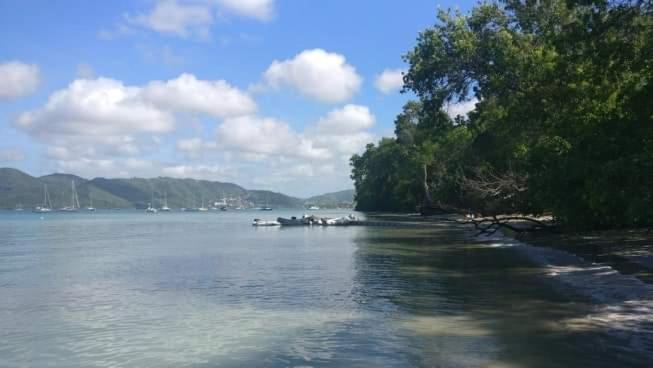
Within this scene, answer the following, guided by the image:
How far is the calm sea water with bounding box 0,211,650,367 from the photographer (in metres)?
12.0

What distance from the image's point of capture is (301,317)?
53.3 ft

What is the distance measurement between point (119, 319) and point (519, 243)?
28.8 meters

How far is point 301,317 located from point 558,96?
20.6 meters

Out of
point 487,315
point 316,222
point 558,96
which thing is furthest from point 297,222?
point 487,315

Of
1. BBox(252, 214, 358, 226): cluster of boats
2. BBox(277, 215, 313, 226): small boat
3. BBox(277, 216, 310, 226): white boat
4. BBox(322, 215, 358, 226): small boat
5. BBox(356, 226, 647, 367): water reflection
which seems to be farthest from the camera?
BBox(277, 216, 310, 226): white boat

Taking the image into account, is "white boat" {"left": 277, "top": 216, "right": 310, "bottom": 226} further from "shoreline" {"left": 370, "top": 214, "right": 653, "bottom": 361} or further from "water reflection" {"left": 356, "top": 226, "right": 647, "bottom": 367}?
"shoreline" {"left": 370, "top": 214, "right": 653, "bottom": 361}

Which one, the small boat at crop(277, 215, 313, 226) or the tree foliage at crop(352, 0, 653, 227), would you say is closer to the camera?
the tree foliage at crop(352, 0, 653, 227)

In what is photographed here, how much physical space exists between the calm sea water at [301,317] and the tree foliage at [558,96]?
15.3ft

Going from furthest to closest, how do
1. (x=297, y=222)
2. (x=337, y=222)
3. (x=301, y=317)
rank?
(x=297, y=222) → (x=337, y=222) → (x=301, y=317)

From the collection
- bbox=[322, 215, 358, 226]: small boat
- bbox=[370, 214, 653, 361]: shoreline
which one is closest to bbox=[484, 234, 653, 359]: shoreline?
bbox=[370, 214, 653, 361]: shoreline

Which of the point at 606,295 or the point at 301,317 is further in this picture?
the point at 606,295

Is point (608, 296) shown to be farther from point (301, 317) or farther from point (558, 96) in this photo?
point (558, 96)

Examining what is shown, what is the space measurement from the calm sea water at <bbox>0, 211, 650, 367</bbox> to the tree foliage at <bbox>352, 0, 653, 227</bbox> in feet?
15.3

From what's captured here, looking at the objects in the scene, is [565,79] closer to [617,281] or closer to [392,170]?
[617,281]
